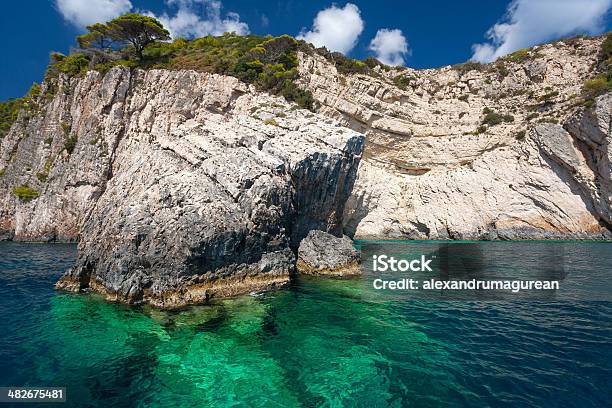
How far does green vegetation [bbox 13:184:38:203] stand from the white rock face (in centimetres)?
3507

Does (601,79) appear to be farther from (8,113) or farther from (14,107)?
(8,113)

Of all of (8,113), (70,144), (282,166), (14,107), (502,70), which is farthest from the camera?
(8,113)

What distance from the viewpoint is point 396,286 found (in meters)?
16.1

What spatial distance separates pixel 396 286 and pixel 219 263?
349 inches

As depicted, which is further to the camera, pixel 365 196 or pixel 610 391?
pixel 365 196

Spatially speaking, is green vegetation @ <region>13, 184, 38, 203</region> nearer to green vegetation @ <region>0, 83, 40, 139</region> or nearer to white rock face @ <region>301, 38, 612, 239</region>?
green vegetation @ <region>0, 83, 40, 139</region>

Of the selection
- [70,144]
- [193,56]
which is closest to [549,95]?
[193,56]

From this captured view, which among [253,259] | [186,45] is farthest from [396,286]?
[186,45]

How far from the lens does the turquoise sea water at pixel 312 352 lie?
269 inches

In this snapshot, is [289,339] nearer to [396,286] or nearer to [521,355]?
[521,355]

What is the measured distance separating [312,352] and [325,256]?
1056cm

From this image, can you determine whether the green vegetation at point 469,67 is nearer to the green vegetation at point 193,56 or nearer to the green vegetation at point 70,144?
the green vegetation at point 193,56

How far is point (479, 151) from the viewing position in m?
42.1

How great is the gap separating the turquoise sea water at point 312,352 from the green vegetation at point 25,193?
30397mm
